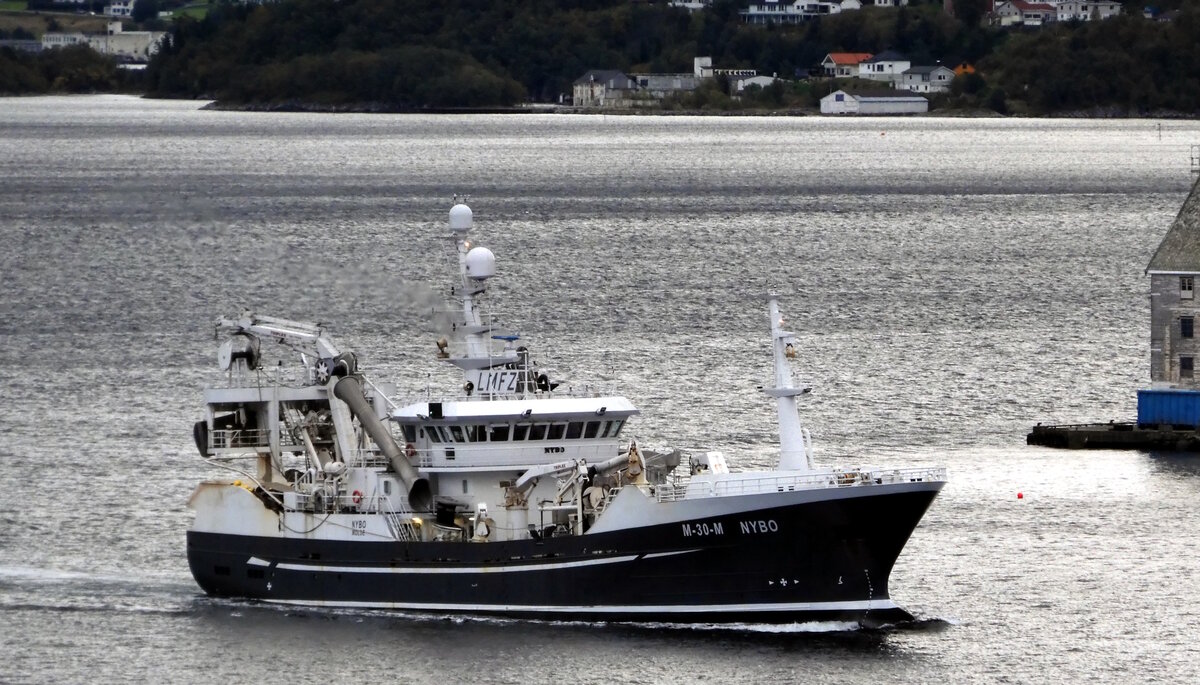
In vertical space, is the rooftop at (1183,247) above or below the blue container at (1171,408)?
above

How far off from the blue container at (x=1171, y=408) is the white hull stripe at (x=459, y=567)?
32758mm

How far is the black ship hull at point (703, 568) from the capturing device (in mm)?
55156

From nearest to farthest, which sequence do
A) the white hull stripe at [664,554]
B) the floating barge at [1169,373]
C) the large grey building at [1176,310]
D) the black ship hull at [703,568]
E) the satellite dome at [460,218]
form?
the black ship hull at [703,568]
the white hull stripe at [664,554]
the satellite dome at [460,218]
the floating barge at [1169,373]
the large grey building at [1176,310]

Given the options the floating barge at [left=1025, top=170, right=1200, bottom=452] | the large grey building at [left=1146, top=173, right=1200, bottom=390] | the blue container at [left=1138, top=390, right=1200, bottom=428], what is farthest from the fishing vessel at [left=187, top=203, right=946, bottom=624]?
the large grey building at [left=1146, top=173, right=1200, bottom=390]

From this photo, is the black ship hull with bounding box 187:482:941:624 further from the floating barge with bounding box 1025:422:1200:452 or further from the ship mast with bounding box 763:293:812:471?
the floating barge with bounding box 1025:422:1200:452

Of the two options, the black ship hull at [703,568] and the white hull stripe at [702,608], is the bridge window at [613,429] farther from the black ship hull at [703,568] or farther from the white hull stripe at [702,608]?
the white hull stripe at [702,608]

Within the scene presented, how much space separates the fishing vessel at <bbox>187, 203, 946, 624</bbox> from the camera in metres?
55.3

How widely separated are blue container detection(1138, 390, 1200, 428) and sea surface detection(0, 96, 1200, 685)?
2787 mm

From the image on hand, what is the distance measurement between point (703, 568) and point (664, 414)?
3106 centimetres

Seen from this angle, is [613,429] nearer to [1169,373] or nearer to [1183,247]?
[1169,373]

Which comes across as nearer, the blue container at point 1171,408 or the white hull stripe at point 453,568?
the white hull stripe at point 453,568

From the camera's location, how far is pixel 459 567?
57562 millimetres

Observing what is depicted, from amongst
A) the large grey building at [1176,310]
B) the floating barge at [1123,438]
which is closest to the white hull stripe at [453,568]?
the floating barge at [1123,438]

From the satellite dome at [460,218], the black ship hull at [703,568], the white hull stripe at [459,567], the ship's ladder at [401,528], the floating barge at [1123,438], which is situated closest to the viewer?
the black ship hull at [703,568]
